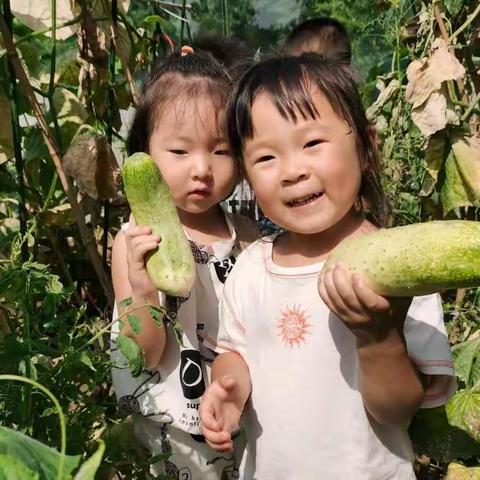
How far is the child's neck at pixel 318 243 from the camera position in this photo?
55.3 inches

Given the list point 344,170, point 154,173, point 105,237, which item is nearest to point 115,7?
point 105,237

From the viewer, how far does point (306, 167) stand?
50.5 inches

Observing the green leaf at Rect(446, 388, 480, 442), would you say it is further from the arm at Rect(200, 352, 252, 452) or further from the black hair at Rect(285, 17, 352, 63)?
the black hair at Rect(285, 17, 352, 63)

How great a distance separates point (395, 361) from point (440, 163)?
971 mm

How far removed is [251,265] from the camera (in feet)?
4.86

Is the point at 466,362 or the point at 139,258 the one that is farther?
the point at 466,362

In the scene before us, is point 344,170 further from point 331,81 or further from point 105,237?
point 105,237

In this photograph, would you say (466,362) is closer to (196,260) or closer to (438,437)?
(438,437)

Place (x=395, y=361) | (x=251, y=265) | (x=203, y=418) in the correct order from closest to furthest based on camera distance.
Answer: (x=395, y=361), (x=203, y=418), (x=251, y=265)

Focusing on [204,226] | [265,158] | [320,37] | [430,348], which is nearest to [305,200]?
[265,158]

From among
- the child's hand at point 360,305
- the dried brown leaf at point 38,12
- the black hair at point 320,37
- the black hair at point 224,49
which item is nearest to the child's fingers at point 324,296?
the child's hand at point 360,305

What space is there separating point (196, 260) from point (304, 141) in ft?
1.37

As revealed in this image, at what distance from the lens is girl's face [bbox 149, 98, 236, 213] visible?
1517 mm

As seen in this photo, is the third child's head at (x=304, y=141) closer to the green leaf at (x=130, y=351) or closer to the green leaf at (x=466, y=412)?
the green leaf at (x=130, y=351)
